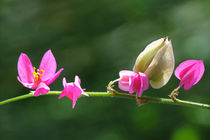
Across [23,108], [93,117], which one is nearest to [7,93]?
[23,108]

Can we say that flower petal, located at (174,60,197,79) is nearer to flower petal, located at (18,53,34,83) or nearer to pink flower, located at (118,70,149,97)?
pink flower, located at (118,70,149,97)

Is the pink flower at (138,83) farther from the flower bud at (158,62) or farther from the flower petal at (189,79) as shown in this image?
the flower petal at (189,79)

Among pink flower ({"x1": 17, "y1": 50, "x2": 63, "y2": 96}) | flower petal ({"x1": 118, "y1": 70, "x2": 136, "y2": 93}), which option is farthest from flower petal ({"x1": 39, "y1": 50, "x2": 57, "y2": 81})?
flower petal ({"x1": 118, "y1": 70, "x2": 136, "y2": 93})

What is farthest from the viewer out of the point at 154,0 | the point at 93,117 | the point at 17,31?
the point at 17,31

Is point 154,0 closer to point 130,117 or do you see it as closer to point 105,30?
point 105,30

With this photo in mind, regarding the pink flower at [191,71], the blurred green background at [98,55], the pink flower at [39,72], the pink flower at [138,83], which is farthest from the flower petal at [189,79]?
the blurred green background at [98,55]

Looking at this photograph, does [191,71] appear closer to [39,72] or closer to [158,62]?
[158,62]
